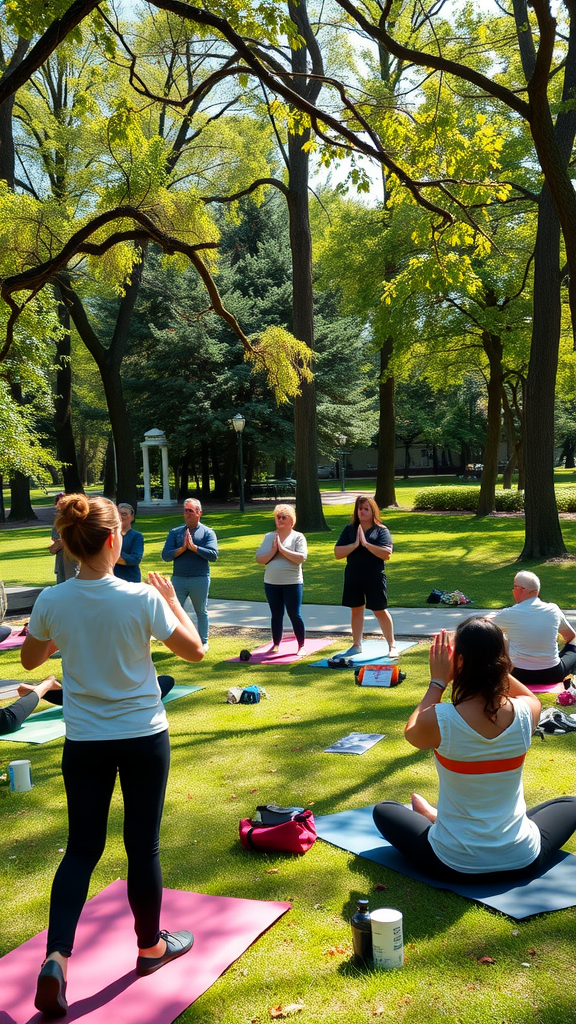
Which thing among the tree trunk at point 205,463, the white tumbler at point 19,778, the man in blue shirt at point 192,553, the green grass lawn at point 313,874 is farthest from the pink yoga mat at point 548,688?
the tree trunk at point 205,463

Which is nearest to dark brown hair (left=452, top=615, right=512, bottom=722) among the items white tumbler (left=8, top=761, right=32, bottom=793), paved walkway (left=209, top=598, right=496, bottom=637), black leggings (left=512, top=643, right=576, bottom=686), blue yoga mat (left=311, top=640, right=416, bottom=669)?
white tumbler (left=8, top=761, right=32, bottom=793)

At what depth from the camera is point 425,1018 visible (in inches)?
116

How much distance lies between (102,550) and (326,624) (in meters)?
8.37

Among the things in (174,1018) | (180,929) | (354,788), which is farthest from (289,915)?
(354,788)

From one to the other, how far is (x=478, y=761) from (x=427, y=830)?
0.66 metres

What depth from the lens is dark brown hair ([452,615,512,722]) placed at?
341 cm

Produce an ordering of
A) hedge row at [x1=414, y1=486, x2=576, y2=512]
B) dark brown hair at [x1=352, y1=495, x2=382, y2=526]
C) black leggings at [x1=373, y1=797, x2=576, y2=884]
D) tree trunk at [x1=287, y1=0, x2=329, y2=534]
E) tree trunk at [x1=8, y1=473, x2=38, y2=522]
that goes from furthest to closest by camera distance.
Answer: tree trunk at [x1=8, y1=473, x2=38, y2=522] → hedge row at [x1=414, y1=486, x2=576, y2=512] → tree trunk at [x1=287, y1=0, x2=329, y2=534] → dark brown hair at [x1=352, y1=495, x2=382, y2=526] → black leggings at [x1=373, y1=797, x2=576, y2=884]

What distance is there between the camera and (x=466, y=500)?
96.8ft

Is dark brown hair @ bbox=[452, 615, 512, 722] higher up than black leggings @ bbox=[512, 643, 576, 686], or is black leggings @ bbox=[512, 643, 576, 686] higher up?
dark brown hair @ bbox=[452, 615, 512, 722]

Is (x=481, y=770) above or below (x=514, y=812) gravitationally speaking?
above

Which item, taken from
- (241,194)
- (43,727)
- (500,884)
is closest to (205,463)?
(241,194)

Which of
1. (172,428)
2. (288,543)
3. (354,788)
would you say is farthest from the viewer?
(172,428)

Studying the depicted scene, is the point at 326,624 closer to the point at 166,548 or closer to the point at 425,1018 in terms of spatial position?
the point at 166,548

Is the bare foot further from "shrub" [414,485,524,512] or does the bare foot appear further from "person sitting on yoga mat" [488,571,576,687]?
"shrub" [414,485,524,512]
